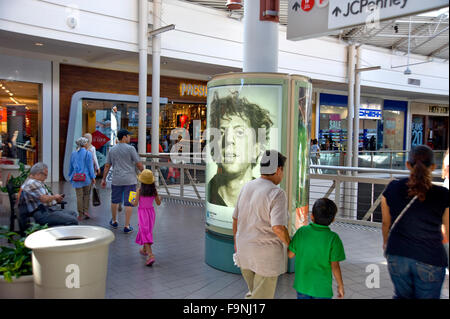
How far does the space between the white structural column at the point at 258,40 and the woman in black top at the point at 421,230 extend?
10.8 ft

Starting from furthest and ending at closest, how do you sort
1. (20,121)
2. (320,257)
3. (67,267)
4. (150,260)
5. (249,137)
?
1. (20,121)
2. (150,260)
3. (249,137)
4. (67,267)
5. (320,257)

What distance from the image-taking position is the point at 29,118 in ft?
48.9

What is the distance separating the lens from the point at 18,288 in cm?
422

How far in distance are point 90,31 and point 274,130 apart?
8.98m

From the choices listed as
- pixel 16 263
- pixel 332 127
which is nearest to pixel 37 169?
pixel 16 263

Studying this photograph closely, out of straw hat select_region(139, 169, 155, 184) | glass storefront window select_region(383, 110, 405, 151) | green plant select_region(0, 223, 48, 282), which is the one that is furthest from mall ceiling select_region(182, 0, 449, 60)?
green plant select_region(0, 223, 48, 282)

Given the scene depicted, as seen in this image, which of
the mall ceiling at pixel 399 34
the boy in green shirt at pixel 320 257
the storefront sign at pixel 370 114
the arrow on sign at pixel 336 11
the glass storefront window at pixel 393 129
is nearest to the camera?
the boy in green shirt at pixel 320 257

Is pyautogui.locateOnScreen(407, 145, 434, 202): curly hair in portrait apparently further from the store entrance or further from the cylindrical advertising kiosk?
the store entrance

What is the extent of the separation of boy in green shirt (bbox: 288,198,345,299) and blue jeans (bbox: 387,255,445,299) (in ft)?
1.29

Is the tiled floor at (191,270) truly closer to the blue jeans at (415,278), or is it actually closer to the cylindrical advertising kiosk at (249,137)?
the cylindrical advertising kiosk at (249,137)

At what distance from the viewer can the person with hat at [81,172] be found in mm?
8523

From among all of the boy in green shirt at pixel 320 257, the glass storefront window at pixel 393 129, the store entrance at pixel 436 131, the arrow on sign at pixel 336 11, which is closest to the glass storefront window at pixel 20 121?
the arrow on sign at pixel 336 11

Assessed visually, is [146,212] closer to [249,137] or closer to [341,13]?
[249,137]

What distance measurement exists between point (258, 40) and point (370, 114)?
950 inches
